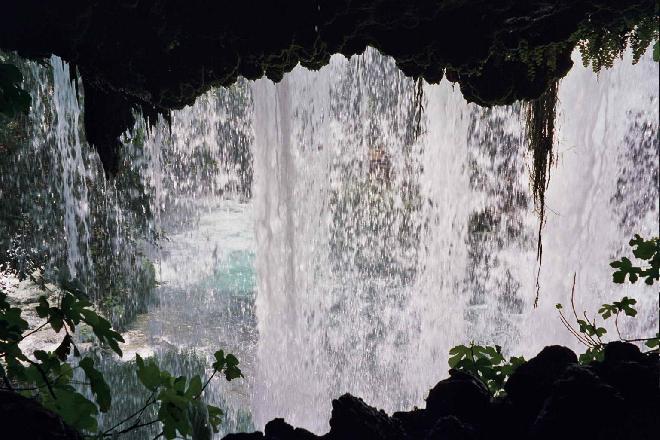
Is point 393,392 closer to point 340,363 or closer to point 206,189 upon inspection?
point 340,363

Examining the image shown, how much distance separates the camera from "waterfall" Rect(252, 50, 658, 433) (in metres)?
11.8

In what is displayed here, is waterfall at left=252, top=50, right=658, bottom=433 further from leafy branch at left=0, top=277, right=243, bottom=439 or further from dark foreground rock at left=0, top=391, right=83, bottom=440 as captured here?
dark foreground rock at left=0, top=391, right=83, bottom=440

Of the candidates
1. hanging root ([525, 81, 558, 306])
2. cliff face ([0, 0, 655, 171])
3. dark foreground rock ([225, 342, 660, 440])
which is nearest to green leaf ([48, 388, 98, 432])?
dark foreground rock ([225, 342, 660, 440])

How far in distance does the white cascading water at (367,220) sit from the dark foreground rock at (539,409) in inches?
344

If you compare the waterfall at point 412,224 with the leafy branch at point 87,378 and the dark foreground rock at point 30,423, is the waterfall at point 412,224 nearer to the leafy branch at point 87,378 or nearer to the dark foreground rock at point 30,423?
the leafy branch at point 87,378

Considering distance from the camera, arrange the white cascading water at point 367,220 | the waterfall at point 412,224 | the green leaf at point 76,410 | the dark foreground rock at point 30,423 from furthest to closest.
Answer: the waterfall at point 412,224 < the white cascading water at point 367,220 < the green leaf at point 76,410 < the dark foreground rock at point 30,423

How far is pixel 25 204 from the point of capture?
381 inches

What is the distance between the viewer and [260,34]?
Answer: 8.48ft

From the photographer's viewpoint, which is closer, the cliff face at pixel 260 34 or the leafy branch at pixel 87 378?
the leafy branch at pixel 87 378

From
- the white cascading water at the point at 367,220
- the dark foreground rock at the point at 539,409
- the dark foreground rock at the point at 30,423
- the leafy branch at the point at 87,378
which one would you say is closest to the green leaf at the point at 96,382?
the leafy branch at the point at 87,378

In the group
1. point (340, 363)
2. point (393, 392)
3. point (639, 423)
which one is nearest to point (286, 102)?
point (340, 363)

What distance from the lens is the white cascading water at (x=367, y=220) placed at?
38.3 ft

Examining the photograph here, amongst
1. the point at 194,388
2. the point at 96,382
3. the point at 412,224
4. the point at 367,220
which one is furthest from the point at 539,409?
the point at 367,220

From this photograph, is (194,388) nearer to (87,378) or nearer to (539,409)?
(87,378)
